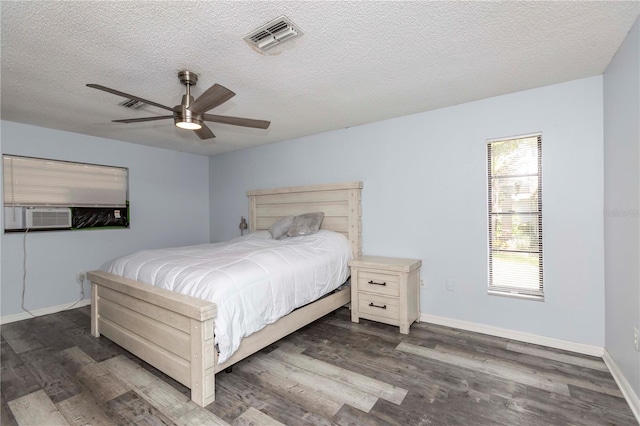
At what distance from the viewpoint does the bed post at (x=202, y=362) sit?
184 centimetres

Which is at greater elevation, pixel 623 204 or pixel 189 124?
pixel 189 124

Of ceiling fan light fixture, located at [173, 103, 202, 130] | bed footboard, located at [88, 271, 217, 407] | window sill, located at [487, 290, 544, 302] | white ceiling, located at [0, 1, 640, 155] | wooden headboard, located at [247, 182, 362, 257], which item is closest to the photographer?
white ceiling, located at [0, 1, 640, 155]

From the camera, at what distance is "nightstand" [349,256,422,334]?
115 inches

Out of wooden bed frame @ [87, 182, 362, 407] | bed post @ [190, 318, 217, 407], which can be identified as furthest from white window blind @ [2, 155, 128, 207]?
bed post @ [190, 318, 217, 407]

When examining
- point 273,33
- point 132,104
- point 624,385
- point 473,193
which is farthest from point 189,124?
point 624,385

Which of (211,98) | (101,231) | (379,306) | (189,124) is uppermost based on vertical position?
(211,98)

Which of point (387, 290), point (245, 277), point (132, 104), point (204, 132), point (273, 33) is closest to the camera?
point (273, 33)

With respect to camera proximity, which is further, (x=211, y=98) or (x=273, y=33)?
(x=211, y=98)

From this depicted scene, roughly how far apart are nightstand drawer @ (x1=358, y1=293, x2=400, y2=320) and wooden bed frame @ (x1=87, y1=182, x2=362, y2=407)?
281 mm

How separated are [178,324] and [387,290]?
77.1 inches

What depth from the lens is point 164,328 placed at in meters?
2.11

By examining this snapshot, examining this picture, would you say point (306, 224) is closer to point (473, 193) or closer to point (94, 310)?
point (473, 193)

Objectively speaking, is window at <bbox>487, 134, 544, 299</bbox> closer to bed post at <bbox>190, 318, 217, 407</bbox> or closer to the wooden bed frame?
the wooden bed frame

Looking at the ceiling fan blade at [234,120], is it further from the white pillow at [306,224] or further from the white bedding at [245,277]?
the white pillow at [306,224]
